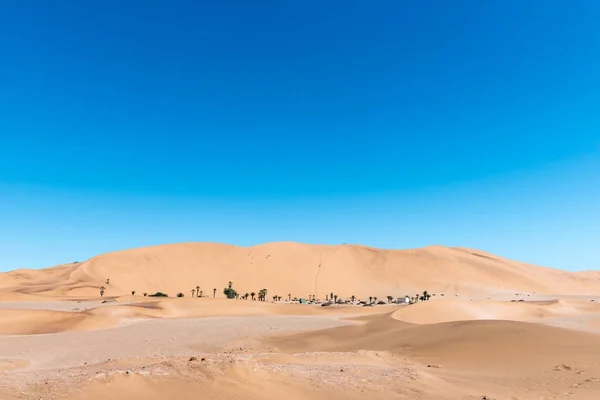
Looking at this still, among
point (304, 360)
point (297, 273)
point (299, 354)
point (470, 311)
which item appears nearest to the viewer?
point (304, 360)

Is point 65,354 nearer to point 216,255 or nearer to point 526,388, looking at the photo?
point 526,388

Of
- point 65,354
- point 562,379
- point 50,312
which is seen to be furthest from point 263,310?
point 562,379

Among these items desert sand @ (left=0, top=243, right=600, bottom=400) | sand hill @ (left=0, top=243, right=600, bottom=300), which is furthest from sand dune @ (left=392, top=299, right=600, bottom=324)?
sand hill @ (left=0, top=243, right=600, bottom=300)

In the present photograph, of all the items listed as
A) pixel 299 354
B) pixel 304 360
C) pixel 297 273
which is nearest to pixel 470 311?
pixel 299 354

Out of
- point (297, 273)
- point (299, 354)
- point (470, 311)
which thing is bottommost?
point (299, 354)

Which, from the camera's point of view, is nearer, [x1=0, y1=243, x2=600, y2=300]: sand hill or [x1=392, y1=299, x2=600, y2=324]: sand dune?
[x1=392, y1=299, x2=600, y2=324]: sand dune

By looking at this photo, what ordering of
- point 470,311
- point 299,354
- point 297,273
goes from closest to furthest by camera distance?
point 299,354 → point 470,311 → point 297,273

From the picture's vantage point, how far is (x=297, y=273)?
111688mm

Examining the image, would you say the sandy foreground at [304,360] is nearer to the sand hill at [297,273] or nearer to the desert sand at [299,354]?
the desert sand at [299,354]

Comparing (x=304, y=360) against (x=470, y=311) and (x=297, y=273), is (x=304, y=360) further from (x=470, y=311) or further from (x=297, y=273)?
(x=297, y=273)

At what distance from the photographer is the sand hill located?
3848 inches

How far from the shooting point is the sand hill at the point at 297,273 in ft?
321

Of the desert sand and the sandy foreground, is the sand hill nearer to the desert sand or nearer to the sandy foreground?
the desert sand

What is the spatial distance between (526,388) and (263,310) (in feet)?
137
